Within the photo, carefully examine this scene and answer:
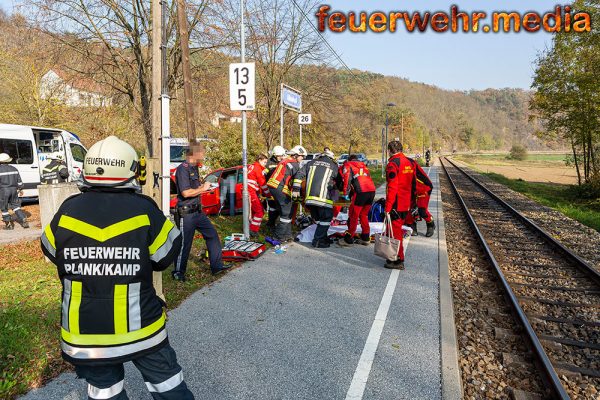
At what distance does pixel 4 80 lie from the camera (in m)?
19.0

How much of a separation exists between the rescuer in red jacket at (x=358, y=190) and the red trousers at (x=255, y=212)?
5.83ft

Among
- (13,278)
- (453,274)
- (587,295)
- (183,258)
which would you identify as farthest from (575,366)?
(13,278)

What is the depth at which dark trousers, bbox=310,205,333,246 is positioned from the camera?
7.81 m

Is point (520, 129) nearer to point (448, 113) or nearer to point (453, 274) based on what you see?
point (448, 113)

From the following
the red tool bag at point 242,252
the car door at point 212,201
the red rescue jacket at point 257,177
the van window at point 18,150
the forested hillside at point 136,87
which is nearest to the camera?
the red tool bag at point 242,252

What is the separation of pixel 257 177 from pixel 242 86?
2035 mm

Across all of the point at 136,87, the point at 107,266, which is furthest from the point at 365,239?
the point at 136,87

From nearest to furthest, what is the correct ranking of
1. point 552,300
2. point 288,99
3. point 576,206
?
point 552,300 < point 288,99 < point 576,206

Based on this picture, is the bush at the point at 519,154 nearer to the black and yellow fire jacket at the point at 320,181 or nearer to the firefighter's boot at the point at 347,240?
the firefighter's boot at the point at 347,240

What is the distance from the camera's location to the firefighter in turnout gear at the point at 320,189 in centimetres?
762

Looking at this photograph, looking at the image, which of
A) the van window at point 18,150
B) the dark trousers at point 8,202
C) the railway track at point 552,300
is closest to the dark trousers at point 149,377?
the railway track at point 552,300

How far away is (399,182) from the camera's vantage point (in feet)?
21.1

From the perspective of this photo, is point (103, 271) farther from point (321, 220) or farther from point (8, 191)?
point (8, 191)

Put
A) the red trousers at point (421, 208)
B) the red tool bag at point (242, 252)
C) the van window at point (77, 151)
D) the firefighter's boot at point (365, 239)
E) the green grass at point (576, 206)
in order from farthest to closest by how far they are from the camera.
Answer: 1. the van window at point (77, 151)
2. the green grass at point (576, 206)
3. the red trousers at point (421, 208)
4. the firefighter's boot at point (365, 239)
5. the red tool bag at point (242, 252)
